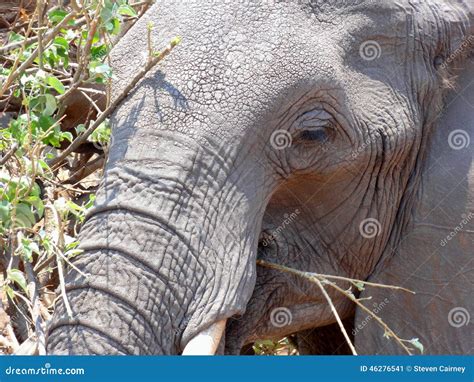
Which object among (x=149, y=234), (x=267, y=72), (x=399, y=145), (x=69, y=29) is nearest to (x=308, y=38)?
(x=267, y=72)

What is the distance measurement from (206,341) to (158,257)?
0.20 m

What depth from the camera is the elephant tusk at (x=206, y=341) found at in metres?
2.70

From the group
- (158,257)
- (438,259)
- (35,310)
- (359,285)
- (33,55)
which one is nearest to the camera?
(158,257)

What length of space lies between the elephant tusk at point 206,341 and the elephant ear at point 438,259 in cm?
57

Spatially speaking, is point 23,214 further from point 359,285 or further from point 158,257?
point 359,285

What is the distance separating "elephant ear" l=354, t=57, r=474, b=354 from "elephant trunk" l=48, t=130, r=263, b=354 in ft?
1.61

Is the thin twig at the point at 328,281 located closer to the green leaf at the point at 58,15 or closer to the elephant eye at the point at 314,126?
the elephant eye at the point at 314,126

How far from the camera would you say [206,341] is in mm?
2717

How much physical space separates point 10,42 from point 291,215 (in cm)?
98

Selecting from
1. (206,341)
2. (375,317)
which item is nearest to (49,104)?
(206,341)

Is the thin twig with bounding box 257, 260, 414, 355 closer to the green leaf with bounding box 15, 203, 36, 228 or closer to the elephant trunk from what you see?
the elephant trunk

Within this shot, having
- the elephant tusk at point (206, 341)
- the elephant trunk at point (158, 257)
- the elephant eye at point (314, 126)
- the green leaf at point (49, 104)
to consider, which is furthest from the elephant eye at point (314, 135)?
the green leaf at point (49, 104)

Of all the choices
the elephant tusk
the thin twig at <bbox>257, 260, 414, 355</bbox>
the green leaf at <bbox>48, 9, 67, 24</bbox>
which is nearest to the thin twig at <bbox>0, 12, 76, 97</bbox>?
the green leaf at <bbox>48, 9, 67, 24</bbox>

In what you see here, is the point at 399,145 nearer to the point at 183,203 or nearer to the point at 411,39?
the point at 411,39
